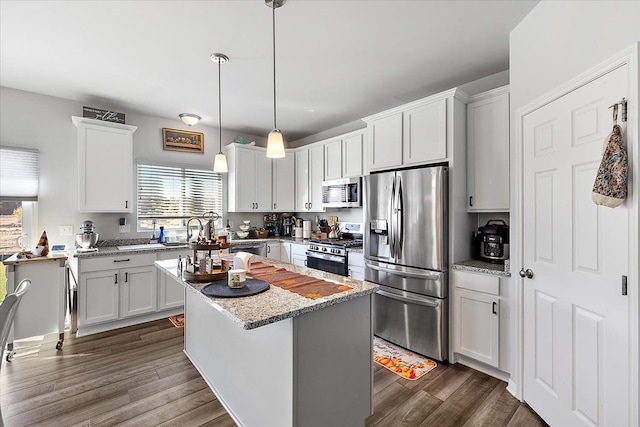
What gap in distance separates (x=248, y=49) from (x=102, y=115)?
2.32m

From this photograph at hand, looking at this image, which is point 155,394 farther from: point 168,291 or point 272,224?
point 272,224

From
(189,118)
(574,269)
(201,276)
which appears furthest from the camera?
(189,118)

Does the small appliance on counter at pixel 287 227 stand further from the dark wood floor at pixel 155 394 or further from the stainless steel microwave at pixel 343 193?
the dark wood floor at pixel 155 394

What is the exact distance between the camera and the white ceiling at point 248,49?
2.05 metres

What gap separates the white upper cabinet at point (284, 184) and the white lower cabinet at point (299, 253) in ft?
2.85

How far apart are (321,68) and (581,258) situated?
2.53 metres

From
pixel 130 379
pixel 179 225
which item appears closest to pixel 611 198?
pixel 130 379

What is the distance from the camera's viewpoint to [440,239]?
2672 mm

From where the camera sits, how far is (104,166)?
3.60 meters

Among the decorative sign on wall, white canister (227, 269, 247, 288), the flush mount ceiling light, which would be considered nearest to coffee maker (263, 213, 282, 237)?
the flush mount ceiling light

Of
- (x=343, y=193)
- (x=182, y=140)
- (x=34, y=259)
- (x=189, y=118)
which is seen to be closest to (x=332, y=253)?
(x=343, y=193)

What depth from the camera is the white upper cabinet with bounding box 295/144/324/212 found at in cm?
465

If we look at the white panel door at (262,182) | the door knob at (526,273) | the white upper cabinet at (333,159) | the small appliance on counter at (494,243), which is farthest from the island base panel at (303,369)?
the white panel door at (262,182)

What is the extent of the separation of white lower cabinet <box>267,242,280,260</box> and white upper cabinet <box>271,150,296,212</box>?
2.18 feet
